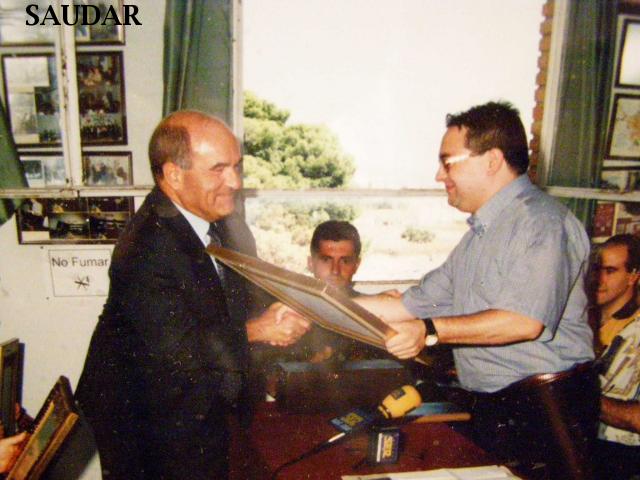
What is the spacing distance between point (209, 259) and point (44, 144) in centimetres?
198

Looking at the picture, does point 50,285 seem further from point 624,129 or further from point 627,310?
point 624,129

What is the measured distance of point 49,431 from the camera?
58.9 inches

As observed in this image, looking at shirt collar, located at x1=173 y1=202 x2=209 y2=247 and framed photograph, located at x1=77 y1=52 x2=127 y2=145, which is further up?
framed photograph, located at x1=77 y1=52 x2=127 y2=145

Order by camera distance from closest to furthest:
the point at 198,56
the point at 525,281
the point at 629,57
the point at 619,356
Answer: the point at 525,281 < the point at 619,356 < the point at 198,56 < the point at 629,57

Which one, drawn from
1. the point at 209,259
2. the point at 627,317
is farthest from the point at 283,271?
the point at 627,317

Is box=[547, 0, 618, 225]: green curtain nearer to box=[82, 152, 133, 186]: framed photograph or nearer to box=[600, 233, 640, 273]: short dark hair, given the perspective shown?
box=[600, 233, 640, 273]: short dark hair

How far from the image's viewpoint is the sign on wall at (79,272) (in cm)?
298

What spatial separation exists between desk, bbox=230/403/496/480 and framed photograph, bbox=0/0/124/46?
2638 millimetres

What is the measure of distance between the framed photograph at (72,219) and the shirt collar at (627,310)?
323 cm

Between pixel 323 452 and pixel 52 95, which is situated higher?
pixel 52 95

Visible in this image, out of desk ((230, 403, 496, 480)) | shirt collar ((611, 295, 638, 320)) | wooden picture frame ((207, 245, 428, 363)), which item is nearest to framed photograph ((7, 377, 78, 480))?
desk ((230, 403, 496, 480))

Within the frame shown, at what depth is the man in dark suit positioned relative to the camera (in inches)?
62.1

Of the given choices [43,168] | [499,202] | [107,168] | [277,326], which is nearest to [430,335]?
[499,202]

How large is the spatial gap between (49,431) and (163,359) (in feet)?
1.43
